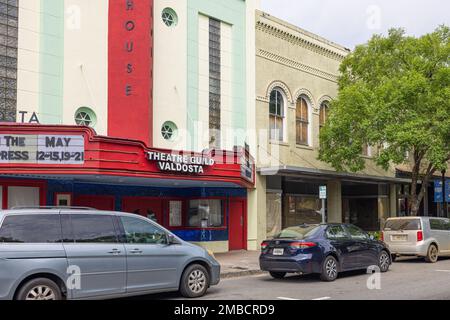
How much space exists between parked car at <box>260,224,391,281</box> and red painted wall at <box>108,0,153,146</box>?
663 centimetres

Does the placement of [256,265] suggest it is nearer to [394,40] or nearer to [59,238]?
[59,238]

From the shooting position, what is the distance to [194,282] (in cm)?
1075

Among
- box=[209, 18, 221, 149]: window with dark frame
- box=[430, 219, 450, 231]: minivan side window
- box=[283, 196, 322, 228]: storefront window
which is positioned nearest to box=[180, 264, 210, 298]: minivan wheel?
box=[430, 219, 450, 231]: minivan side window

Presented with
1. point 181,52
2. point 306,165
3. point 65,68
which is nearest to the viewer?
point 65,68

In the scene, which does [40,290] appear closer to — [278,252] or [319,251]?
[278,252]

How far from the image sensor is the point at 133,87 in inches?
707

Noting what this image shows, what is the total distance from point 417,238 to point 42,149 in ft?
38.8

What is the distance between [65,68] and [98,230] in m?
8.90

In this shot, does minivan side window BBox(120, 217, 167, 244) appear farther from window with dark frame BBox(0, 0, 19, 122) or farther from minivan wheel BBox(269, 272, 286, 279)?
window with dark frame BBox(0, 0, 19, 122)

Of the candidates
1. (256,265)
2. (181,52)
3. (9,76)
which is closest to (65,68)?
(9,76)

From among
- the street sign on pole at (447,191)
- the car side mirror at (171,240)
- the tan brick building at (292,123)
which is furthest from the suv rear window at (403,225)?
the street sign on pole at (447,191)

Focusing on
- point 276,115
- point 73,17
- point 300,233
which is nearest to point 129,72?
point 73,17

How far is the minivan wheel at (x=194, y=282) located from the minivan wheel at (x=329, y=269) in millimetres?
3393
